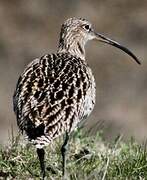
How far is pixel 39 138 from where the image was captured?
36.6 ft

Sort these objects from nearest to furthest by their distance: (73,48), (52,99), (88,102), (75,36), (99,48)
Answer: (52,99) < (88,102) < (73,48) < (75,36) < (99,48)

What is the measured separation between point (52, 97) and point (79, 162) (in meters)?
0.85

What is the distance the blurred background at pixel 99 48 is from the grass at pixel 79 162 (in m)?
6.89

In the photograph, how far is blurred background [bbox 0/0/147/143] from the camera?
22422mm

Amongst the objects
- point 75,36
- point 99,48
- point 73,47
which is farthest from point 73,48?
point 99,48

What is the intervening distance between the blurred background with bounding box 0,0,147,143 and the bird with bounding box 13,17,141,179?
23.7 ft

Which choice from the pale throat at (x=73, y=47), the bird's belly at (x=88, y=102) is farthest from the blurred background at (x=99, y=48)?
the bird's belly at (x=88, y=102)

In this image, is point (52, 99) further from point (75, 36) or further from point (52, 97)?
point (75, 36)

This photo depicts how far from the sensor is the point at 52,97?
11656mm

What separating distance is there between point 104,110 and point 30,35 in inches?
182

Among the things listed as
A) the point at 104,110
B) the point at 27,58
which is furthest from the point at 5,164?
the point at 27,58

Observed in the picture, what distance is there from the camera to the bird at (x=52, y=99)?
11.3 meters

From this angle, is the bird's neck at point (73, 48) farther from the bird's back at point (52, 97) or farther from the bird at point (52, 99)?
the bird's back at point (52, 97)

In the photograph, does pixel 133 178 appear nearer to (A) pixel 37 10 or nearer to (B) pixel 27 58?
(B) pixel 27 58
